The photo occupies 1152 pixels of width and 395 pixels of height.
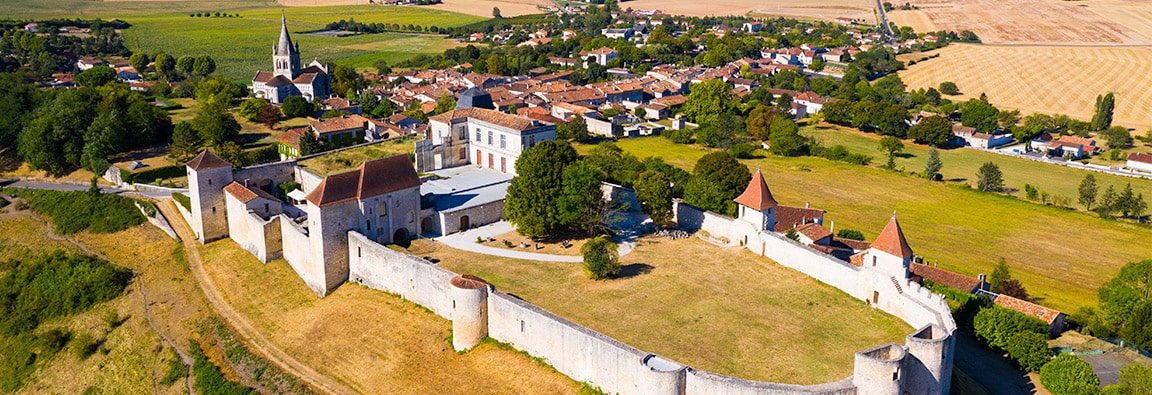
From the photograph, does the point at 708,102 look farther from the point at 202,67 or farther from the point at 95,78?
the point at 95,78

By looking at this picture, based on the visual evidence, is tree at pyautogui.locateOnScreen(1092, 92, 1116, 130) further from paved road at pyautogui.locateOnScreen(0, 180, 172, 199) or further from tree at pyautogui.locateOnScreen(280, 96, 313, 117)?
paved road at pyautogui.locateOnScreen(0, 180, 172, 199)

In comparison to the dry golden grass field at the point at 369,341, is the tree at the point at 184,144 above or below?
above

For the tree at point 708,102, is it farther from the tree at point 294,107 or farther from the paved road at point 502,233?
the paved road at point 502,233

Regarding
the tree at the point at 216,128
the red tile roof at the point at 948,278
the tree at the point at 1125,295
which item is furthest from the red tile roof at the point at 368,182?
the tree at the point at 1125,295

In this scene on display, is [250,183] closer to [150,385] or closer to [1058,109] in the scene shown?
[150,385]

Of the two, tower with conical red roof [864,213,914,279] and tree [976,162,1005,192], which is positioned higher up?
tower with conical red roof [864,213,914,279]

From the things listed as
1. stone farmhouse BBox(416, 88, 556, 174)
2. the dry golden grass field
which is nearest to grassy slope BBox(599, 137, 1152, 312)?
stone farmhouse BBox(416, 88, 556, 174)
